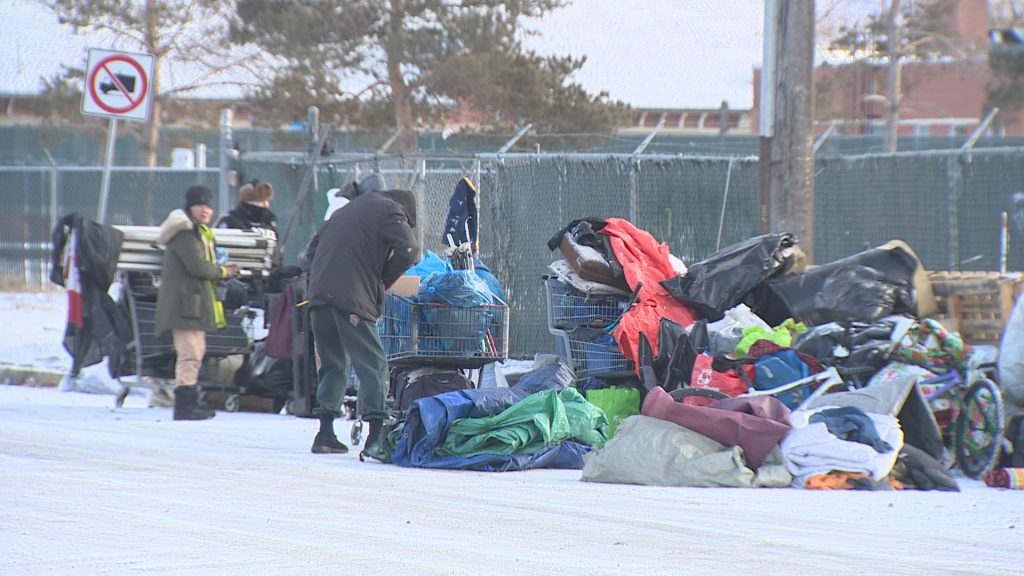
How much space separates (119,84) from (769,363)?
8352 millimetres

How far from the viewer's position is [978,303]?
10.5 m

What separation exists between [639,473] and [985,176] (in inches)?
369

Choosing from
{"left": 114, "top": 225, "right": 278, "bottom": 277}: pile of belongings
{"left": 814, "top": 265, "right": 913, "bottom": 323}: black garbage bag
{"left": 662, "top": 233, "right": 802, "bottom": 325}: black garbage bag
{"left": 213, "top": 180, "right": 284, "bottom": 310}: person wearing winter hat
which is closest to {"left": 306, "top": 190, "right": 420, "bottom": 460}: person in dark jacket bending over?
{"left": 662, "top": 233, "right": 802, "bottom": 325}: black garbage bag

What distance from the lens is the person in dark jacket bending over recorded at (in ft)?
31.7

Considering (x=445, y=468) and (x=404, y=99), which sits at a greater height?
(x=404, y=99)

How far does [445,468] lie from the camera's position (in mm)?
9102

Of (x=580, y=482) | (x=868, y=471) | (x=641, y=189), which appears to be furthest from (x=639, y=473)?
(x=641, y=189)

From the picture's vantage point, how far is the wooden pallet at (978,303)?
10398mm

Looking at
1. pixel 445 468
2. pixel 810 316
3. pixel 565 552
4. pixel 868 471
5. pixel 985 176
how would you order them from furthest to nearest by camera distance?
pixel 985 176, pixel 810 316, pixel 445 468, pixel 868 471, pixel 565 552

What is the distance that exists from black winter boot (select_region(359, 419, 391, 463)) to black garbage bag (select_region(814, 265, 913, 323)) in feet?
10.6

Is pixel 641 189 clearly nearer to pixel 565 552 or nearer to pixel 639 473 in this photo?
pixel 639 473

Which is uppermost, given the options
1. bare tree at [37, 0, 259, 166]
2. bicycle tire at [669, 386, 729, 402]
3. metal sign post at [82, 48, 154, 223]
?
Result: bare tree at [37, 0, 259, 166]

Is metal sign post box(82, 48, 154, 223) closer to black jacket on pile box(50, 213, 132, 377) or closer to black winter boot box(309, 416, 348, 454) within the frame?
black jacket on pile box(50, 213, 132, 377)

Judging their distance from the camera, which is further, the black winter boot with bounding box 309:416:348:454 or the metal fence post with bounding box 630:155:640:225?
the metal fence post with bounding box 630:155:640:225
